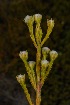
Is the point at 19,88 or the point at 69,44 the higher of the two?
the point at 69,44

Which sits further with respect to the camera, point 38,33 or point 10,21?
point 10,21

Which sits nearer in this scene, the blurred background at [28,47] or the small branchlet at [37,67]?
the small branchlet at [37,67]

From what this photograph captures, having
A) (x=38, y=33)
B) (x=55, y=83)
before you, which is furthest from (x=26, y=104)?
(x=38, y=33)

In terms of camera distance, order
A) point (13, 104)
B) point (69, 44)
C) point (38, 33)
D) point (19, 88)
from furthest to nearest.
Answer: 1. point (69, 44)
2. point (19, 88)
3. point (13, 104)
4. point (38, 33)

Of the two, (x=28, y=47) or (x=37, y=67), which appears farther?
(x=28, y=47)

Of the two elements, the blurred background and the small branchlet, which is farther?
the blurred background

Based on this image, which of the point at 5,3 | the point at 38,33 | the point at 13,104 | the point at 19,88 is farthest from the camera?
the point at 5,3

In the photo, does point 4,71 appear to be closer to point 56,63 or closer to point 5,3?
point 56,63

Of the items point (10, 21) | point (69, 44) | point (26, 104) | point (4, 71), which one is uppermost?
point (10, 21)
